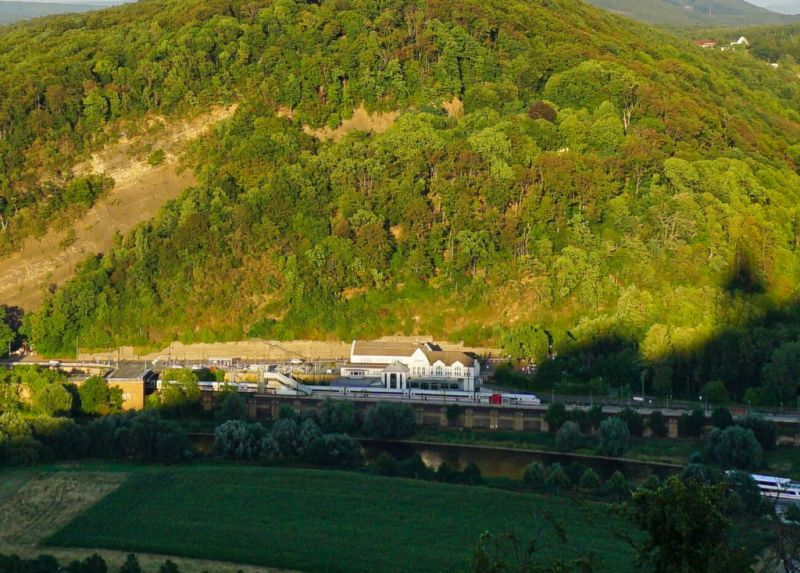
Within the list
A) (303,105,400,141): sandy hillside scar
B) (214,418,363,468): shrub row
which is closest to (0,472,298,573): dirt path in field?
(214,418,363,468): shrub row

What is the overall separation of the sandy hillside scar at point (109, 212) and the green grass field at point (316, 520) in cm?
2282

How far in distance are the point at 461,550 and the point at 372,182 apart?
31.6 m

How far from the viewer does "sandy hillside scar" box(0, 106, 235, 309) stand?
197ft

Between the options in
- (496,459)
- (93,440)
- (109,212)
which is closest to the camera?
(93,440)

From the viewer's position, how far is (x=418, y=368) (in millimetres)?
51500

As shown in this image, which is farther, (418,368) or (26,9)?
(26,9)

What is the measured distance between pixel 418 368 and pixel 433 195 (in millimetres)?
13033

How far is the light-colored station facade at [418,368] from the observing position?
5084cm

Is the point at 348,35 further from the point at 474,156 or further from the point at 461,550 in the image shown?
the point at 461,550

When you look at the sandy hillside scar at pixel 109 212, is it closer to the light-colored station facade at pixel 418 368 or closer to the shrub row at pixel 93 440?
the light-colored station facade at pixel 418 368

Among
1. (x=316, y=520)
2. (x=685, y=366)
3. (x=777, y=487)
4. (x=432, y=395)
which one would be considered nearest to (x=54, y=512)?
(x=316, y=520)

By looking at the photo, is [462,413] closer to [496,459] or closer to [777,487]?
[496,459]

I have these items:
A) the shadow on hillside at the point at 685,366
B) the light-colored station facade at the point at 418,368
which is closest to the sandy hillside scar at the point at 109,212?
the light-colored station facade at the point at 418,368

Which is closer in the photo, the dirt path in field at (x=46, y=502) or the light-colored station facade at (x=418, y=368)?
the dirt path in field at (x=46, y=502)
